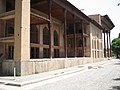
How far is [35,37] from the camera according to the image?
3102cm

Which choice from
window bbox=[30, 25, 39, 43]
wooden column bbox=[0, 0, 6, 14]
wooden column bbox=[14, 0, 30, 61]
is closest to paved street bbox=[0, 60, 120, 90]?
wooden column bbox=[14, 0, 30, 61]

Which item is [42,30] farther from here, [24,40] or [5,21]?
[24,40]

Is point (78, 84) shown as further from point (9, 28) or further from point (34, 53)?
point (34, 53)

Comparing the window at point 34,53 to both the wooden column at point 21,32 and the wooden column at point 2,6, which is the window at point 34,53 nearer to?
the wooden column at point 2,6

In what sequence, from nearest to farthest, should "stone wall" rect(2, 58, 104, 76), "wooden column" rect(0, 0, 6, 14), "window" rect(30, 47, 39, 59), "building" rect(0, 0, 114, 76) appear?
"stone wall" rect(2, 58, 104, 76), "building" rect(0, 0, 114, 76), "wooden column" rect(0, 0, 6, 14), "window" rect(30, 47, 39, 59)

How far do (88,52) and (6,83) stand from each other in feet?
105

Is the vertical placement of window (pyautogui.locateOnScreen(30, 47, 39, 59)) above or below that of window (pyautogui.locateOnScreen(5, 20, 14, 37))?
below

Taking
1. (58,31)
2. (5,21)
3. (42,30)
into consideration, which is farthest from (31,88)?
(58,31)

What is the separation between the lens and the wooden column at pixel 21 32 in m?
19.3

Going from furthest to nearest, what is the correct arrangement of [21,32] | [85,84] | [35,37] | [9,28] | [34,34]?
1. [35,37]
2. [34,34]
3. [9,28]
4. [21,32]
5. [85,84]

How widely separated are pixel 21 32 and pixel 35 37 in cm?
1166

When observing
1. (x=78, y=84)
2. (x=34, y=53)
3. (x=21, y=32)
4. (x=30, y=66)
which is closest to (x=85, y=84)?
(x=78, y=84)

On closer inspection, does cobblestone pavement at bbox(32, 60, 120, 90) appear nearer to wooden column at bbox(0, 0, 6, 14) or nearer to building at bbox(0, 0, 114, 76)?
building at bbox(0, 0, 114, 76)

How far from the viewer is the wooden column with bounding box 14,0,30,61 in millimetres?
19297
